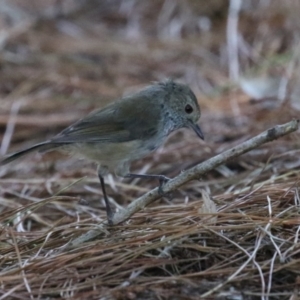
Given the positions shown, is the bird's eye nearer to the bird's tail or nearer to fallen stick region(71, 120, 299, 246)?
the bird's tail

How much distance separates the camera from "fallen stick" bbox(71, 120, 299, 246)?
2.92m

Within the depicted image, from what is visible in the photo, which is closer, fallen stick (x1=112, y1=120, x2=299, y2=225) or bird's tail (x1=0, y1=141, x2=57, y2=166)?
fallen stick (x1=112, y1=120, x2=299, y2=225)

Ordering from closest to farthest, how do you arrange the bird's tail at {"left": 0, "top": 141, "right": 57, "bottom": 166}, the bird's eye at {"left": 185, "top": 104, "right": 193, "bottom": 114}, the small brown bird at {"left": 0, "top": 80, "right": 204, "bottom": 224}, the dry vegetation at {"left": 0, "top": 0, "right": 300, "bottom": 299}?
the dry vegetation at {"left": 0, "top": 0, "right": 300, "bottom": 299} < the bird's tail at {"left": 0, "top": 141, "right": 57, "bottom": 166} < the small brown bird at {"left": 0, "top": 80, "right": 204, "bottom": 224} < the bird's eye at {"left": 185, "top": 104, "right": 193, "bottom": 114}

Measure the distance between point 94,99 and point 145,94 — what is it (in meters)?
2.48

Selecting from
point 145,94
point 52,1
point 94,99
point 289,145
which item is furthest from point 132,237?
point 52,1

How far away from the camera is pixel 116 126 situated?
392 centimetres

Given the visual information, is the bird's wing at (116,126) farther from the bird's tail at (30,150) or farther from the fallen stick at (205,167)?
the fallen stick at (205,167)

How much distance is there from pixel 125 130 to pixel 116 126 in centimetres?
6

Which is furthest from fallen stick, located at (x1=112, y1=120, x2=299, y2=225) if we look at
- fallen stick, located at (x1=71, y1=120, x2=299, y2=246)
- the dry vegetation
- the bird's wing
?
the bird's wing

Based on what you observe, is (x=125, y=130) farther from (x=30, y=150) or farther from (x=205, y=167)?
(x=205, y=167)

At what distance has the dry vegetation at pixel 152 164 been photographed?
2.83 meters

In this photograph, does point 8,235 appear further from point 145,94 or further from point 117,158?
point 145,94

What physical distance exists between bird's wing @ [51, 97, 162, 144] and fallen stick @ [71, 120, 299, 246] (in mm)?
663

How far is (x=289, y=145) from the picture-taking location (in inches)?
189
